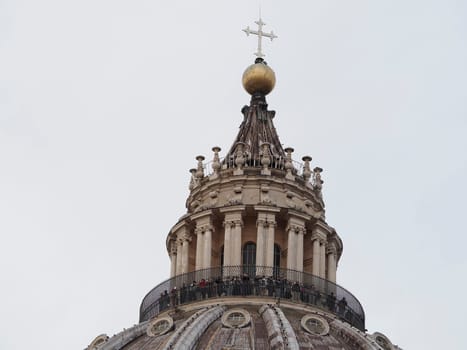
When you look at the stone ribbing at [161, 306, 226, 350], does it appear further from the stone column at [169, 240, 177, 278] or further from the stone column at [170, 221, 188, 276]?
the stone column at [169, 240, 177, 278]

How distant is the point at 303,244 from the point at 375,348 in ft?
26.7

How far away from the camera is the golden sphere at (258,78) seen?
63.4 meters

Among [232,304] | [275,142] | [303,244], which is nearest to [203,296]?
[232,304]

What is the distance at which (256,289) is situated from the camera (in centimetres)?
5459

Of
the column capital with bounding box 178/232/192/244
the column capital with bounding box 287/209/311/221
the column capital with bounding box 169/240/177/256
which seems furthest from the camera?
the column capital with bounding box 169/240/177/256

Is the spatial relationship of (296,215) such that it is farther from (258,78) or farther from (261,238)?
(258,78)

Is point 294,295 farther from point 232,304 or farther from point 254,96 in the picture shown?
point 254,96

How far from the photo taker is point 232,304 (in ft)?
177

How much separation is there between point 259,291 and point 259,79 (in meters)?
12.4

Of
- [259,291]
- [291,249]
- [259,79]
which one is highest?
[259,79]

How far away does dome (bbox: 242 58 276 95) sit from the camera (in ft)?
208

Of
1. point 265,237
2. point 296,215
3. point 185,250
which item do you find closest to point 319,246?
point 296,215

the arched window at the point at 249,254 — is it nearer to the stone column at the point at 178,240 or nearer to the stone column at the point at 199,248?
the stone column at the point at 199,248

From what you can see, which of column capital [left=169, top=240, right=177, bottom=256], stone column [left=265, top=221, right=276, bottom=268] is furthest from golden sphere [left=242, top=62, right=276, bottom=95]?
stone column [left=265, top=221, right=276, bottom=268]
